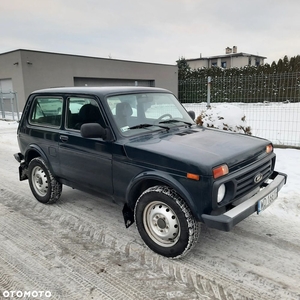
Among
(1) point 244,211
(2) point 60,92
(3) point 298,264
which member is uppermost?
(2) point 60,92

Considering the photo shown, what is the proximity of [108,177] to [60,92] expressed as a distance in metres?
1.60

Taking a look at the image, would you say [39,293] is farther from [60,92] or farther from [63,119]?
[60,92]

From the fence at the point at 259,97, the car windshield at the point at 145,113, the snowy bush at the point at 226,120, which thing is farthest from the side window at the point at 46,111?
the fence at the point at 259,97

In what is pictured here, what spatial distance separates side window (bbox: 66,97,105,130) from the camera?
149 inches

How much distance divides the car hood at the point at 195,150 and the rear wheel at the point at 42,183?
185cm

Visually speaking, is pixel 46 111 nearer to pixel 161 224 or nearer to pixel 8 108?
pixel 161 224

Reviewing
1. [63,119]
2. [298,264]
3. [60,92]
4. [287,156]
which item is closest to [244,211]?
[298,264]

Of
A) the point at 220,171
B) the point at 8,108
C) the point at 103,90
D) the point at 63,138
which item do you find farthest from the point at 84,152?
the point at 8,108

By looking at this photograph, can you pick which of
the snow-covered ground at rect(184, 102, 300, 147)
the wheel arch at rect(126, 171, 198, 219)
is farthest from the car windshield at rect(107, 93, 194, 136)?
the snow-covered ground at rect(184, 102, 300, 147)

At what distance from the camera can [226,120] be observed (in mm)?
6992

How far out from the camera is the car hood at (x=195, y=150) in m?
2.88

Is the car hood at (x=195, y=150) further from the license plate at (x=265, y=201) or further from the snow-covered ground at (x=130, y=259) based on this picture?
the snow-covered ground at (x=130, y=259)

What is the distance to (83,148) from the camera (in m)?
3.86

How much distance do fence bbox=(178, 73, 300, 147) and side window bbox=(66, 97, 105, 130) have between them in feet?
24.1
